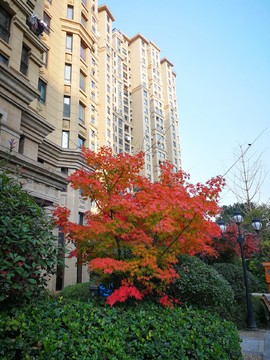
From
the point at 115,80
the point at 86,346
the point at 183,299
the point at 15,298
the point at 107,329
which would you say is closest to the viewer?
the point at 86,346

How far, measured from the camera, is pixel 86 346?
4039mm

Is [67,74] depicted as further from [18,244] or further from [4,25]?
[18,244]

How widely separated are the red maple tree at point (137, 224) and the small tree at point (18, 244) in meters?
A: 1.13

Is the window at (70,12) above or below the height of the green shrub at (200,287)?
above

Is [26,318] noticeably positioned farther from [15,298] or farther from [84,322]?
[84,322]

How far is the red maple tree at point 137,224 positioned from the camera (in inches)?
241

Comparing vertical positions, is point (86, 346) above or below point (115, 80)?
below

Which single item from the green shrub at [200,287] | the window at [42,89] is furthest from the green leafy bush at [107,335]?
the window at [42,89]

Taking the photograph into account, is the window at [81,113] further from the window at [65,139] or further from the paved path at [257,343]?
the paved path at [257,343]

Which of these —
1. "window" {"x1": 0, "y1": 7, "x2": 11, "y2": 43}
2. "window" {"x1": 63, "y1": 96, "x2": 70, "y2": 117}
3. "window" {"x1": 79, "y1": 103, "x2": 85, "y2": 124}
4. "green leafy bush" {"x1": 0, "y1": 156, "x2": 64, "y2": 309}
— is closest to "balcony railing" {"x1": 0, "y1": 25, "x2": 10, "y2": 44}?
"window" {"x1": 0, "y1": 7, "x2": 11, "y2": 43}

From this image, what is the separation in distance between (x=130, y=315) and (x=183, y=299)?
3427 millimetres

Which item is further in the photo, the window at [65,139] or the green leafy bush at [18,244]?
the window at [65,139]

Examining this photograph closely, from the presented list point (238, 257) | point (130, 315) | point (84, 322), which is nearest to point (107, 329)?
point (84, 322)

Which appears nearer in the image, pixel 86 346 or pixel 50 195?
pixel 86 346
